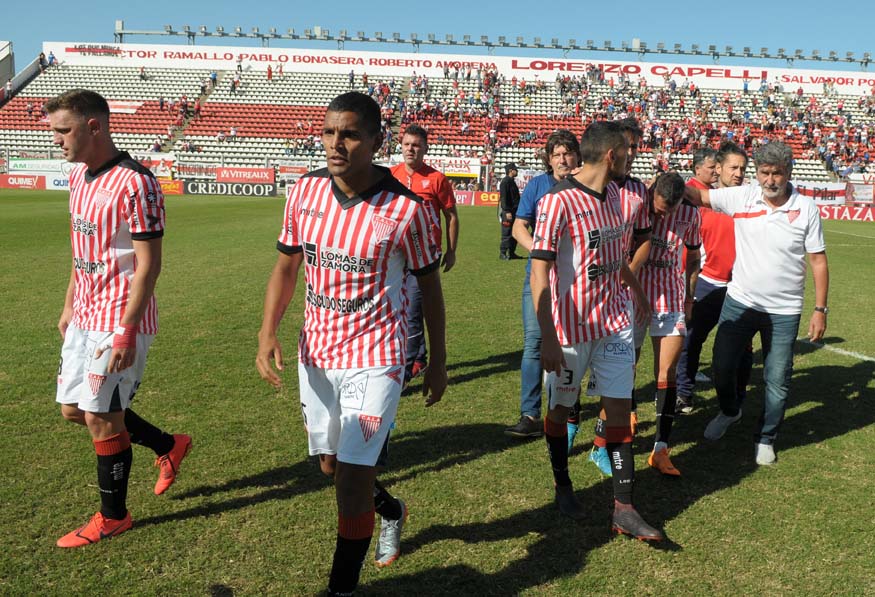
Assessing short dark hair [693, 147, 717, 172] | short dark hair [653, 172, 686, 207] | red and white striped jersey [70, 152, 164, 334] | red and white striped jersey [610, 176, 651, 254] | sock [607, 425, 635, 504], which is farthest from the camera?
short dark hair [693, 147, 717, 172]

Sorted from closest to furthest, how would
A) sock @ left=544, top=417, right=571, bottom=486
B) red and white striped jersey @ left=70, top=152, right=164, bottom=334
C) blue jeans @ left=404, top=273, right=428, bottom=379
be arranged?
red and white striped jersey @ left=70, top=152, right=164, bottom=334 < sock @ left=544, top=417, right=571, bottom=486 < blue jeans @ left=404, top=273, right=428, bottom=379

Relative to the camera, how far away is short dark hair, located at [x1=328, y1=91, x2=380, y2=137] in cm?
287

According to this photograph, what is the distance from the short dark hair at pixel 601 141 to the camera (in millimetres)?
3799

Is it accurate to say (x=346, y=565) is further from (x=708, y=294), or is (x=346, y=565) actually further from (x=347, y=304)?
(x=708, y=294)

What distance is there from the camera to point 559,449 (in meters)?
4.18

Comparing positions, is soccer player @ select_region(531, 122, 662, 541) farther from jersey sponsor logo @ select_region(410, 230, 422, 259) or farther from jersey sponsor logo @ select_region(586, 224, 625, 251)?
jersey sponsor logo @ select_region(410, 230, 422, 259)

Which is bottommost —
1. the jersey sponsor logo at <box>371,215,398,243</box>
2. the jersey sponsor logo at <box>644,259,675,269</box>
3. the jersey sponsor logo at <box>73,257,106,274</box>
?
the jersey sponsor logo at <box>644,259,675,269</box>

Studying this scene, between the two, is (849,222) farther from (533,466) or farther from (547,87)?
(533,466)

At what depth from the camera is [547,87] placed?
53.4m

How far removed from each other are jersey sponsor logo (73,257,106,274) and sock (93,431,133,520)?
897 millimetres

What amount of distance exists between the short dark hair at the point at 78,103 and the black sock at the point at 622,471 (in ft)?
11.1

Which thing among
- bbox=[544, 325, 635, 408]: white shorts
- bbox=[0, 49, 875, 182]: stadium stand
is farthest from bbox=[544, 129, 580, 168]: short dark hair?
bbox=[0, 49, 875, 182]: stadium stand

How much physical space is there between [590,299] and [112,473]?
9.25ft

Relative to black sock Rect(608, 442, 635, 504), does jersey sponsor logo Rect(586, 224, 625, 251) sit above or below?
above
